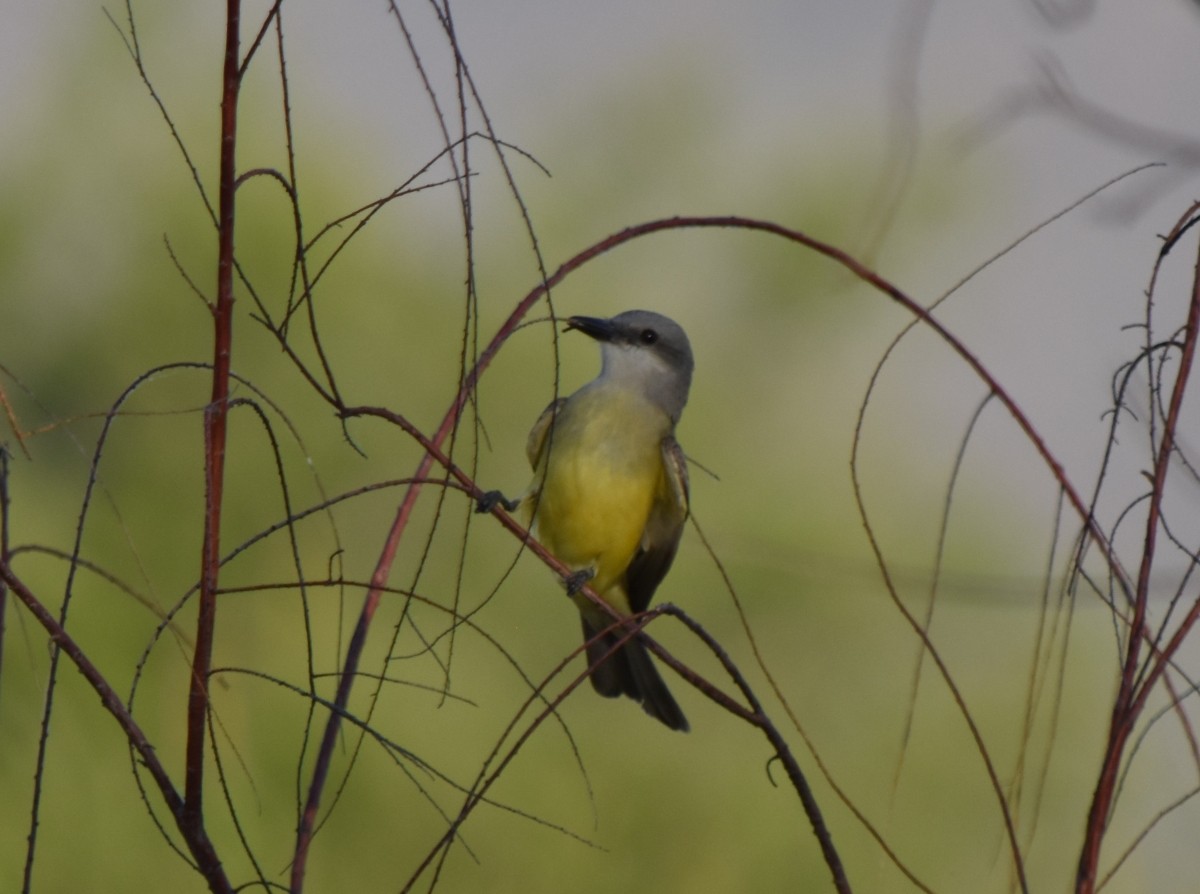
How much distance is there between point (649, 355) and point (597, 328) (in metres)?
0.20

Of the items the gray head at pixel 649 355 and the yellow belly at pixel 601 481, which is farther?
the gray head at pixel 649 355

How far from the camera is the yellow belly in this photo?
3.62 meters

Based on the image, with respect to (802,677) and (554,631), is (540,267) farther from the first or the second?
(802,677)

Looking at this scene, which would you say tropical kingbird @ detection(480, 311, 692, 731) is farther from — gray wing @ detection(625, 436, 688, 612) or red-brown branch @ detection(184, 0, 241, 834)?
red-brown branch @ detection(184, 0, 241, 834)

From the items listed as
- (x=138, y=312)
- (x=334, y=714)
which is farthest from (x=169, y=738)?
(x=334, y=714)

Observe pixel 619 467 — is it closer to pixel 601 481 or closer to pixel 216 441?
pixel 601 481

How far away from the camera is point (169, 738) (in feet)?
26.9

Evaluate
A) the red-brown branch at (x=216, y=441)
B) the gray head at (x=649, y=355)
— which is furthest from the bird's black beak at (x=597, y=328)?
the red-brown branch at (x=216, y=441)

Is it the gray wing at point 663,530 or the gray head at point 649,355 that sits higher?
the gray head at point 649,355

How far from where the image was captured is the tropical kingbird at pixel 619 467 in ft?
11.9

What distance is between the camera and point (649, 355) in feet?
12.7

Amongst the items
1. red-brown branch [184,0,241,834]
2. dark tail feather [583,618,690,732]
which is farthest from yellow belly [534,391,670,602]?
red-brown branch [184,0,241,834]

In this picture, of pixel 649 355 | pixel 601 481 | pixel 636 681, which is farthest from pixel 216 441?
pixel 636 681

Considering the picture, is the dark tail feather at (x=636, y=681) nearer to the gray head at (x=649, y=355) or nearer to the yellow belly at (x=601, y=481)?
the yellow belly at (x=601, y=481)
